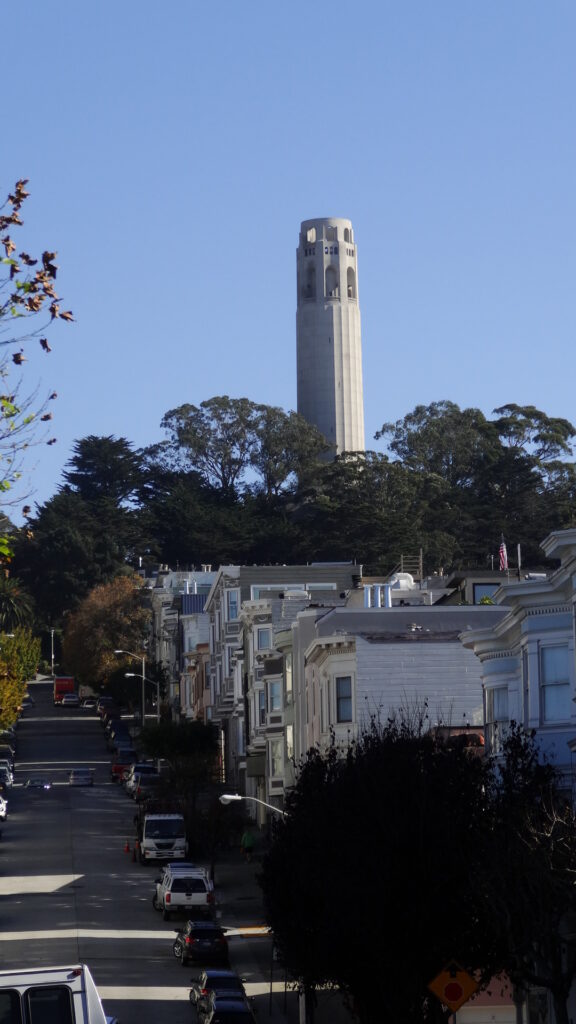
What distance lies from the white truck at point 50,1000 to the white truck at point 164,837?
45475mm

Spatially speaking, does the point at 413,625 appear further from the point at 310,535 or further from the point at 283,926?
the point at 310,535

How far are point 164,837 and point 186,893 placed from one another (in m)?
12.4

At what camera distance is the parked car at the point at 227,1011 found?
36281 millimetres

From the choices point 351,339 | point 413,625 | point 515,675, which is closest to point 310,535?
point 351,339

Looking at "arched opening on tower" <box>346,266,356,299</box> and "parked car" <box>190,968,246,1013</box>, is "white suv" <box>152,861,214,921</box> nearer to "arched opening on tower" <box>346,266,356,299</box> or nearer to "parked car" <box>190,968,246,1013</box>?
"parked car" <box>190,968,246,1013</box>

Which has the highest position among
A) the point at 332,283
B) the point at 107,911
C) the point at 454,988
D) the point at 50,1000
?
the point at 332,283

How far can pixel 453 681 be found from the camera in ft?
180

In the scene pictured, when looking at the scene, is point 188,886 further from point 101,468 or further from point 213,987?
point 101,468

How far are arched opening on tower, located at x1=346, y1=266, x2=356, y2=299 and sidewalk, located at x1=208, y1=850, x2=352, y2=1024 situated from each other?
11865 cm

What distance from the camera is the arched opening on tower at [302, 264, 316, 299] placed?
181m

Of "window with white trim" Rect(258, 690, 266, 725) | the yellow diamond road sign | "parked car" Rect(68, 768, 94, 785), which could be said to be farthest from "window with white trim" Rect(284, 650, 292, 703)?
the yellow diamond road sign

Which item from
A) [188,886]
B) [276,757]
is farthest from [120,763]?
[188,886]

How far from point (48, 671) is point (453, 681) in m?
111

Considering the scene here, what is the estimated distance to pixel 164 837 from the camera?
216 ft
